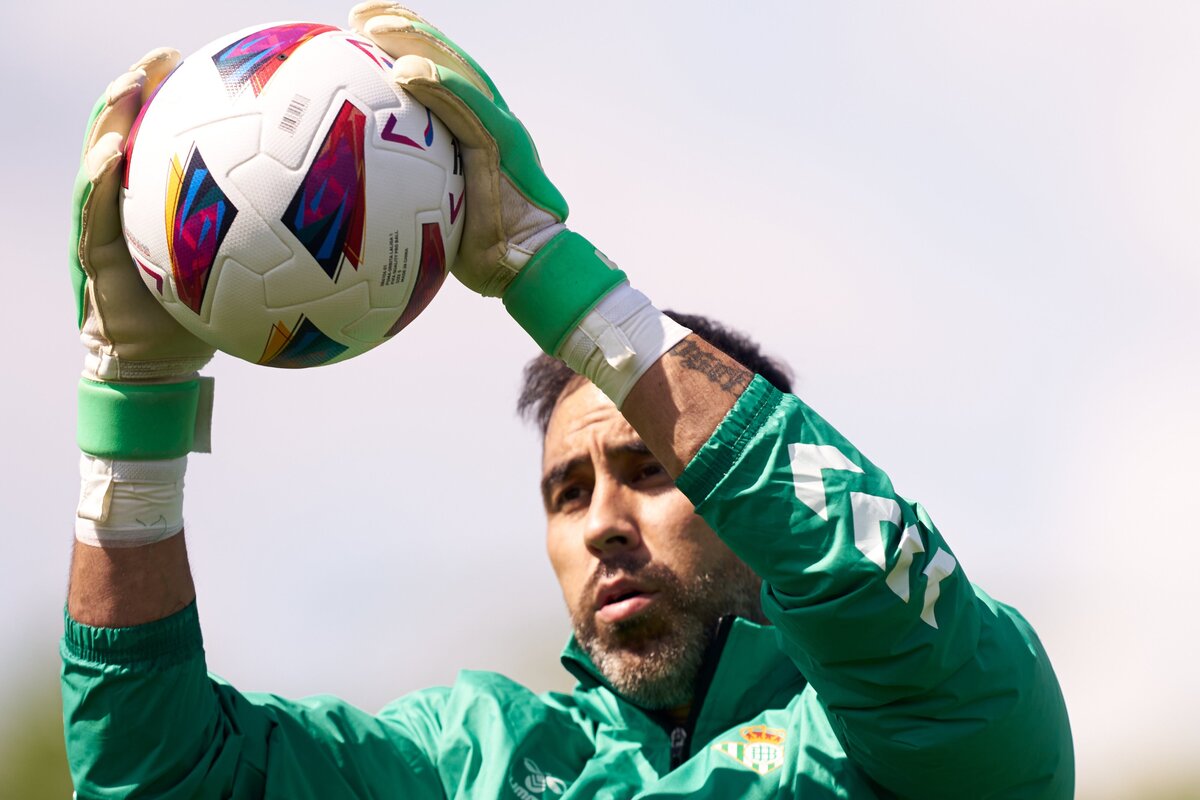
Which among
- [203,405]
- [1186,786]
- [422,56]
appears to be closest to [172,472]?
[203,405]

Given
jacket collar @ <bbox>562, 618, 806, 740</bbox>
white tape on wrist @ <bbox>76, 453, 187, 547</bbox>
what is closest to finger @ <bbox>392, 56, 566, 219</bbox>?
white tape on wrist @ <bbox>76, 453, 187, 547</bbox>

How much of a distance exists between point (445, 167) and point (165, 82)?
657 mm

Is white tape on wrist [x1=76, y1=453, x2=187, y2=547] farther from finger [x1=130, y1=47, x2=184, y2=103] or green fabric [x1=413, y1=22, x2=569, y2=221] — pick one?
green fabric [x1=413, y1=22, x2=569, y2=221]

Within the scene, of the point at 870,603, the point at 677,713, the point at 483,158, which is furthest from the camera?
the point at 677,713

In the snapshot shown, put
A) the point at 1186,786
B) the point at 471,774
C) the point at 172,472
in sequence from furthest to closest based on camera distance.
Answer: the point at 1186,786
the point at 471,774
the point at 172,472

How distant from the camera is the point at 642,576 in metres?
4.23

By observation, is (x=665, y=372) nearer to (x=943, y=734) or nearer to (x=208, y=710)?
(x=943, y=734)

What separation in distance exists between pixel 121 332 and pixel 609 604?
1706mm

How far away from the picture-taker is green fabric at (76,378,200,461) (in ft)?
11.0

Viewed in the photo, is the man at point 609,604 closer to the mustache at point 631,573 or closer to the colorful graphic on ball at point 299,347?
the mustache at point 631,573

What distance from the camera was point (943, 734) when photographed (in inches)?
115

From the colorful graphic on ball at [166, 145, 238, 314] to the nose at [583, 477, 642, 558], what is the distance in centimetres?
168

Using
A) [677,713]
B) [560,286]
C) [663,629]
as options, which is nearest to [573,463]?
[663,629]

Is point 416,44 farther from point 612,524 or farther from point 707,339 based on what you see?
point 707,339
